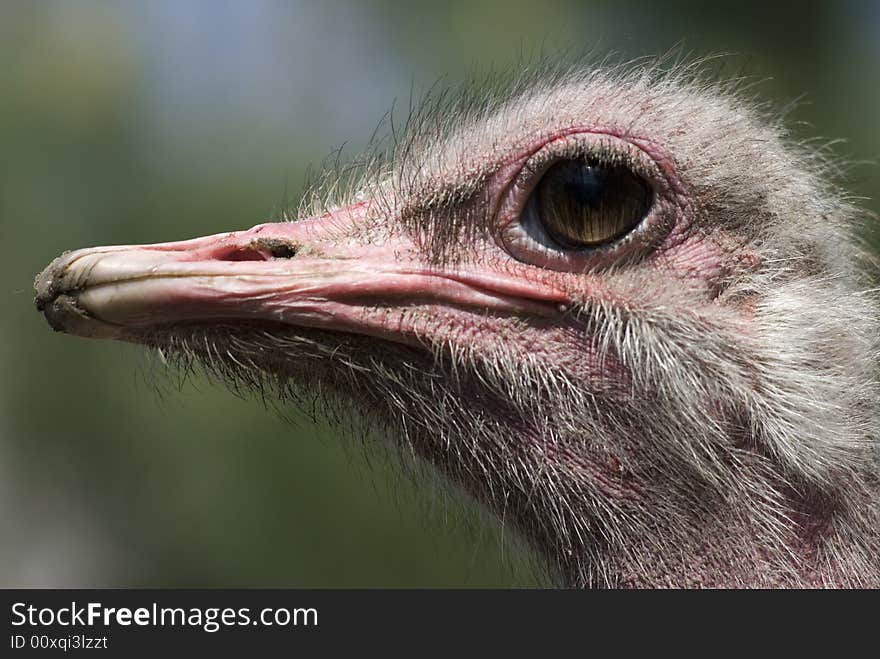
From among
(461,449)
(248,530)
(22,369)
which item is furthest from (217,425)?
(461,449)

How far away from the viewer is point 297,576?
1025cm

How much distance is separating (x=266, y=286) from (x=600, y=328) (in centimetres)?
76

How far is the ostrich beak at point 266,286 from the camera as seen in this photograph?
2.33m

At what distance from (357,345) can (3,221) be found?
10.6 meters

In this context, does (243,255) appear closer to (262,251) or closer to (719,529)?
(262,251)

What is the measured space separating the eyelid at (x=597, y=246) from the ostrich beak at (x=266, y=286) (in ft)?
0.28

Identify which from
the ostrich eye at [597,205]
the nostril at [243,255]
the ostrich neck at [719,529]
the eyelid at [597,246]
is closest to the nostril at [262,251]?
the nostril at [243,255]

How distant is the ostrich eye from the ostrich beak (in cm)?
15

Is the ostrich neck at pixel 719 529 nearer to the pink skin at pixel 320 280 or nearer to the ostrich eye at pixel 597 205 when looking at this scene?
the pink skin at pixel 320 280

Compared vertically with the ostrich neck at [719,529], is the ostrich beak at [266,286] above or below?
above

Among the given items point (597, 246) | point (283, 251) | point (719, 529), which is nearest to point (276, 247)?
point (283, 251)

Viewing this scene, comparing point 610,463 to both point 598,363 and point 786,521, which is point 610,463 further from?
point 786,521

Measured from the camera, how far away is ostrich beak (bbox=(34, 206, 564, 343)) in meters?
2.33

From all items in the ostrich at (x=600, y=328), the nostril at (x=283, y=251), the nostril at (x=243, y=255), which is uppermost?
the nostril at (x=283, y=251)
